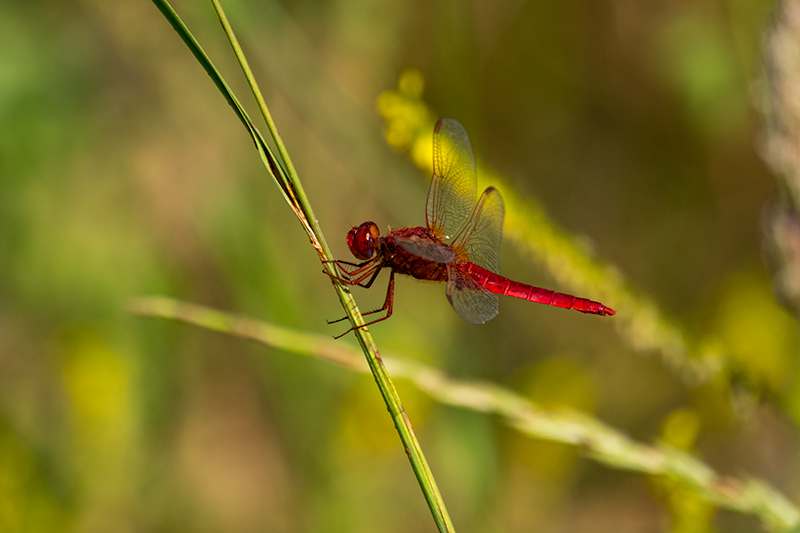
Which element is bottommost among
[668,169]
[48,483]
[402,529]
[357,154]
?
[48,483]

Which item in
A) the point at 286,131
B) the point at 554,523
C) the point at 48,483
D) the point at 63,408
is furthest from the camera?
the point at 286,131

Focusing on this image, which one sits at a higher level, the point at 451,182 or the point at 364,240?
the point at 451,182

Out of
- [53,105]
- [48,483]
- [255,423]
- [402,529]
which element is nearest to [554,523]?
[402,529]

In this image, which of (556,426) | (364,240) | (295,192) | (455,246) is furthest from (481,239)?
(295,192)

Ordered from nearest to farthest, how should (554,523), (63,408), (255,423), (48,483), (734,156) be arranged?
(48,483)
(63,408)
(554,523)
(734,156)
(255,423)

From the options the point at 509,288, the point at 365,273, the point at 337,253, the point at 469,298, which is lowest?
the point at 365,273

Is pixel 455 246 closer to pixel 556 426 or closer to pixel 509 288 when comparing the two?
pixel 509 288

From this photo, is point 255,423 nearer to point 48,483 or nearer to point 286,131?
point 48,483

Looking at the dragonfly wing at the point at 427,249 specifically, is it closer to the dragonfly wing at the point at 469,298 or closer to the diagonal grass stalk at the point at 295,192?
the dragonfly wing at the point at 469,298
